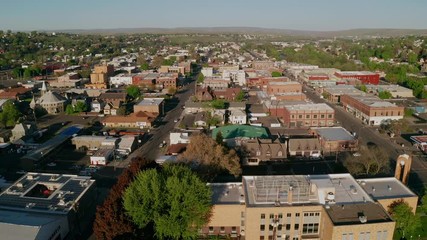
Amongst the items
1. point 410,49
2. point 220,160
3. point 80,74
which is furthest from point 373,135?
point 410,49

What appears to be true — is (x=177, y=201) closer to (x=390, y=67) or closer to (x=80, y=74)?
(x=80, y=74)

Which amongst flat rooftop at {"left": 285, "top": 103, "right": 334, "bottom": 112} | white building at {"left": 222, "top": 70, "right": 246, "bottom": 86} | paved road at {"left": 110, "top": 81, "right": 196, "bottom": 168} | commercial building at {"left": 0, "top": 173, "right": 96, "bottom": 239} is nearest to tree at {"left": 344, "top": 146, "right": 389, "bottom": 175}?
flat rooftop at {"left": 285, "top": 103, "right": 334, "bottom": 112}


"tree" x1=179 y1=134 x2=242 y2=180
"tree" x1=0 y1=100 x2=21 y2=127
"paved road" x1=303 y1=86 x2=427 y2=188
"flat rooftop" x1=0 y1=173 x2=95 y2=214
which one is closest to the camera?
"flat rooftop" x1=0 y1=173 x2=95 y2=214

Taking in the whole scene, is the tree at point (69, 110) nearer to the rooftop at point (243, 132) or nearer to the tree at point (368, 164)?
the rooftop at point (243, 132)

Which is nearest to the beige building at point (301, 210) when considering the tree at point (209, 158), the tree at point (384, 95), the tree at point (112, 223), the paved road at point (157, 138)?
the tree at point (209, 158)

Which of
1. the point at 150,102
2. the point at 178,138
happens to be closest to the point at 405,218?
the point at 178,138

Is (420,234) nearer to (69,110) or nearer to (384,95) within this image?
(384,95)

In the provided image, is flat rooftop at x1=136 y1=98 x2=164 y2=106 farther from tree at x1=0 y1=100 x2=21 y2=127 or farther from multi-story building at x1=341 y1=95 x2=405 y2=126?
multi-story building at x1=341 y1=95 x2=405 y2=126
